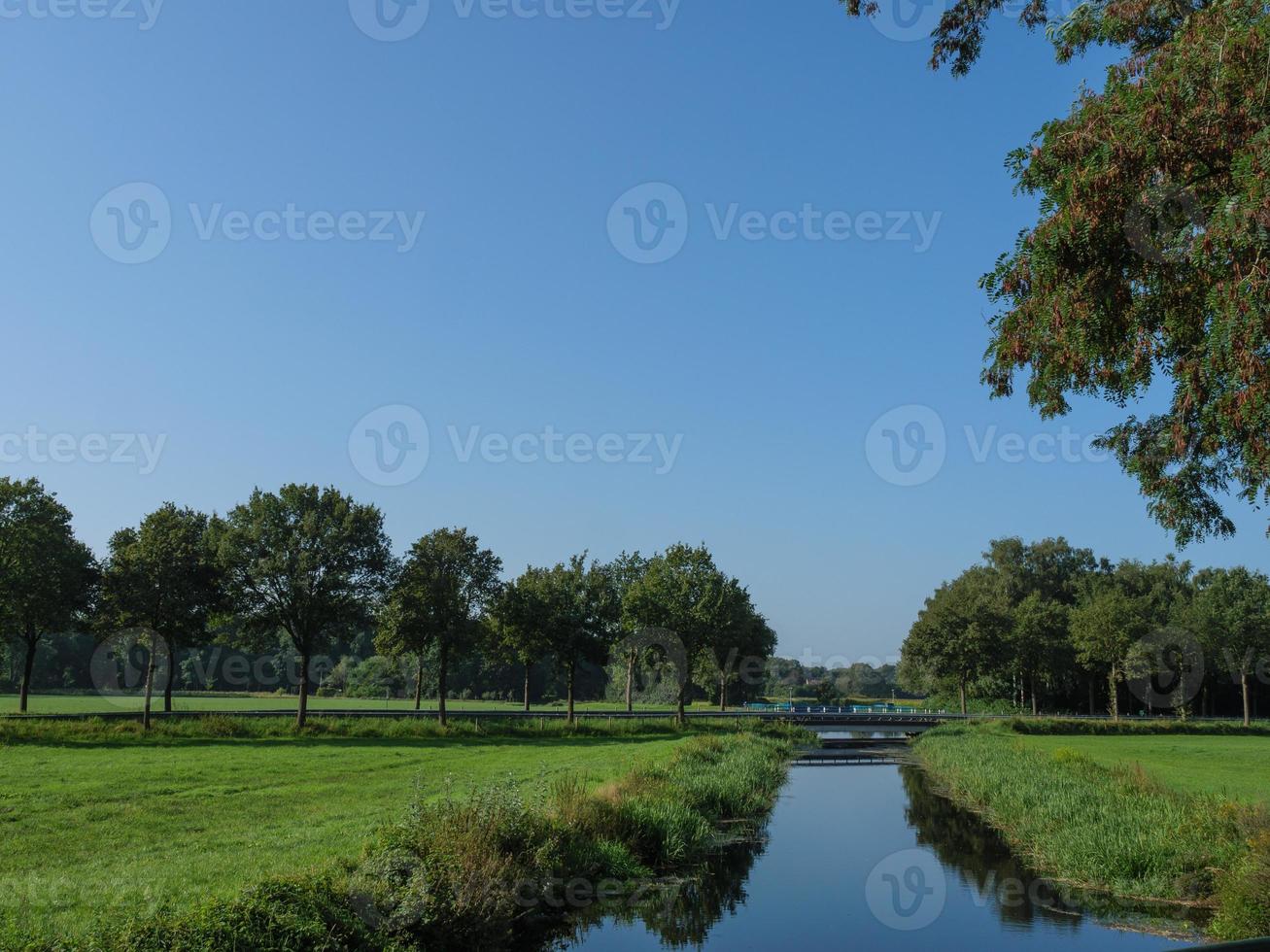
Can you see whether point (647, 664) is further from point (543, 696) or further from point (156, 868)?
point (543, 696)

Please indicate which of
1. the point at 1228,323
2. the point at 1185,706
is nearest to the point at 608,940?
the point at 1228,323

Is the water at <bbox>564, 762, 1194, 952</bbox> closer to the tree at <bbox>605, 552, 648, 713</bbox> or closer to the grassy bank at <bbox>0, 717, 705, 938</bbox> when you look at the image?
the grassy bank at <bbox>0, 717, 705, 938</bbox>

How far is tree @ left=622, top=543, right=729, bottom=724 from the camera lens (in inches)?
2249

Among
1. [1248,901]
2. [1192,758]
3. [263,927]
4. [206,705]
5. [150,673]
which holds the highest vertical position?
[150,673]

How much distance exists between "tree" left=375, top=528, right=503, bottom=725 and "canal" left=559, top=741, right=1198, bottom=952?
27966 mm

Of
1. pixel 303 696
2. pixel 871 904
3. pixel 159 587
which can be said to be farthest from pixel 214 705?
pixel 871 904

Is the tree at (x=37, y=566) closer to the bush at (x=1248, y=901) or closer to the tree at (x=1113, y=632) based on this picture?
the bush at (x=1248, y=901)

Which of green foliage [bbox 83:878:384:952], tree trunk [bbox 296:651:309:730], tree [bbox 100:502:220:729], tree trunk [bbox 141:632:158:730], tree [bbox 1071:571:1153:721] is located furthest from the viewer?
tree [bbox 1071:571:1153:721]

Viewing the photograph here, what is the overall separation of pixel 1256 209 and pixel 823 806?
26.9m

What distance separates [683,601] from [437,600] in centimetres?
1605

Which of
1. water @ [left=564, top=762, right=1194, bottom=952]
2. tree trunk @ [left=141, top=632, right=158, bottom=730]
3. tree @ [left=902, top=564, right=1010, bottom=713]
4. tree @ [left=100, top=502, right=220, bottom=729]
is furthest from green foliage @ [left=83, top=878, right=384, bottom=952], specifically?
tree @ [left=902, top=564, right=1010, bottom=713]

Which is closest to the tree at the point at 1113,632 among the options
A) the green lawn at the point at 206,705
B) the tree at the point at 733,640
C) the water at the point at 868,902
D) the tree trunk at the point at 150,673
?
Answer: the tree at the point at 733,640

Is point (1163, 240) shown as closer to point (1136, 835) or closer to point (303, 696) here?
point (1136, 835)

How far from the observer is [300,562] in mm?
48406
